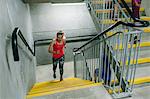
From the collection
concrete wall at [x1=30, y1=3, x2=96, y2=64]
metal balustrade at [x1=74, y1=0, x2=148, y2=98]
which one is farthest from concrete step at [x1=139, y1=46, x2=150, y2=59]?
concrete wall at [x1=30, y1=3, x2=96, y2=64]

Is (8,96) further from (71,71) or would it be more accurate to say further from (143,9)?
(71,71)

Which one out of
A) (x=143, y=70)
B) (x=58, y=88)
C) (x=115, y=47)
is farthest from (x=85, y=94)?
(x=143, y=70)

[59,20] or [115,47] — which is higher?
[59,20]

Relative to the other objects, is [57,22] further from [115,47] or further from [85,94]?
[85,94]

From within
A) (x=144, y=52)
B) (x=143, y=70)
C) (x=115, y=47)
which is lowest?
(x=143, y=70)

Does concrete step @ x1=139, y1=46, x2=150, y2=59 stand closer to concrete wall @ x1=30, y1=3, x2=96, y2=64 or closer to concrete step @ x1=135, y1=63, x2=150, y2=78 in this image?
concrete step @ x1=135, y1=63, x2=150, y2=78

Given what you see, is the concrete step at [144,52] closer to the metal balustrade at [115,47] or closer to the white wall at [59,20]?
the metal balustrade at [115,47]

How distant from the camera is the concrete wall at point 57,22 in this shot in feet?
22.5

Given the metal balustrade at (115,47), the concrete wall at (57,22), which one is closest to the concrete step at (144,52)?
the metal balustrade at (115,47)

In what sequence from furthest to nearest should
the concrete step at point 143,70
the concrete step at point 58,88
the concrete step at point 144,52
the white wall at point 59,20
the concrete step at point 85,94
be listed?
the white wall at point 59,20 < the concrete step at point 144,52 < the concrete step at point 143,70 < the concrete step at point 58,88 < the concrete step at point 85,94

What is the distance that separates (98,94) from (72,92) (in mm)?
379

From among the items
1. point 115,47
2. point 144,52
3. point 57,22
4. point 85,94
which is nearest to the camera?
point 85,94

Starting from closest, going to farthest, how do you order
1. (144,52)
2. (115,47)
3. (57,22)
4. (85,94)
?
(85,94) < (115,47) < (144,52) < (57,22)

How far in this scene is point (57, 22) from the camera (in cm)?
702
